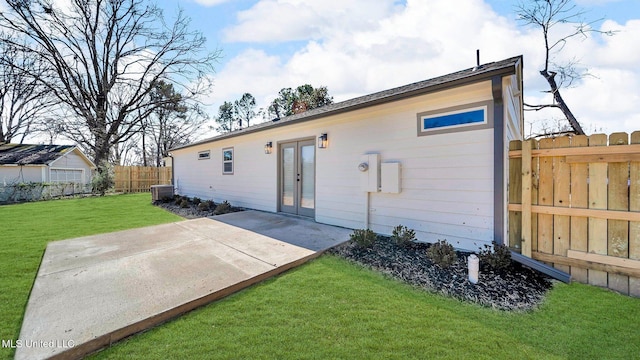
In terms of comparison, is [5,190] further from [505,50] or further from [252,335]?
[505,50]

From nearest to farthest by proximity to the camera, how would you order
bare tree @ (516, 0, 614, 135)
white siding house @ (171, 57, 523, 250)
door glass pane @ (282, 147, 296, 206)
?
white siding house @ (171, 57, 523, 250) < door glass pane @ (282, 147, 296, 206) < bare tree @ (516, 0, 614, 135)

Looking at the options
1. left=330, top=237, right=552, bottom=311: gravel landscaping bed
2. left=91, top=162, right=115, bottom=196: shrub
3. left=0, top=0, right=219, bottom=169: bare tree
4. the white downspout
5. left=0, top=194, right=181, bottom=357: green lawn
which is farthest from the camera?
left=0, top=0, right=219, bottom=169: bare tree

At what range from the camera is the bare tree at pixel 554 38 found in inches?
378

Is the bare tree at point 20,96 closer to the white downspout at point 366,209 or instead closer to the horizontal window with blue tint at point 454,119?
the white downspout at point 366,209

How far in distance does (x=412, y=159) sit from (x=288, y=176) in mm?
3487

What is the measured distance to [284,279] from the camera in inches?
125

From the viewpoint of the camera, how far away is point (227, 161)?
9406 millimetres

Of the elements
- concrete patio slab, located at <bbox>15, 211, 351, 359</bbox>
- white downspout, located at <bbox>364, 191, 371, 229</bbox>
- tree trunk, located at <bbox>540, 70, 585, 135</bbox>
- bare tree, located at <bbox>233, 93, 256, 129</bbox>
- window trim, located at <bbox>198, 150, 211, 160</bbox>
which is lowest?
concrete patio slab, located at <bbox>15, 211, 351, 359</bbox>

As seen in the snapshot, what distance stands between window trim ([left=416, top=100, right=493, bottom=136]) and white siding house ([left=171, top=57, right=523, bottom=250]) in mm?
13

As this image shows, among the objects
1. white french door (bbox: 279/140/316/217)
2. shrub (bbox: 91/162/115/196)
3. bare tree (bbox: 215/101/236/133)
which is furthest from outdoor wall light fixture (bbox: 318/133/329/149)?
bare tree (bbox: 215/101/236/133)

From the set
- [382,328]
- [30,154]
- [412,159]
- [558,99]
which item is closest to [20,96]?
[30,154]

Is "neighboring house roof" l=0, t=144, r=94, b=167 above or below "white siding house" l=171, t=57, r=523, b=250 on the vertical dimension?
above

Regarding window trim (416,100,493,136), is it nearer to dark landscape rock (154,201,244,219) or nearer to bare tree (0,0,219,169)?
dark landscape rock (154,201,244,219)

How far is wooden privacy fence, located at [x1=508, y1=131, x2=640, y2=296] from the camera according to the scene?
9.87ft
